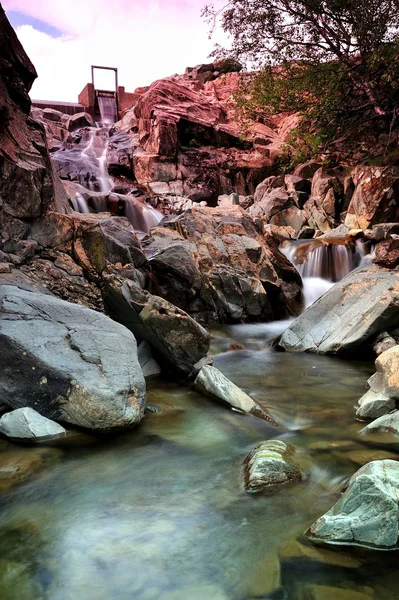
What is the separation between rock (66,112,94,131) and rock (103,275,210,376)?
30.1 meters

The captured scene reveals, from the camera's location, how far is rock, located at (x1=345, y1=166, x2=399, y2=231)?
16.6 metres

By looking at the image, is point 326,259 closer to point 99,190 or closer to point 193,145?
point 99,190

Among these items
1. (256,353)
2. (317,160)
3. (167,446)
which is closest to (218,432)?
(167,446)

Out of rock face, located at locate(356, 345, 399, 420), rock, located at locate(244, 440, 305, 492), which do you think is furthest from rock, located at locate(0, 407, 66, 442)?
rock face, located at locate(356, 345, 399, 420)

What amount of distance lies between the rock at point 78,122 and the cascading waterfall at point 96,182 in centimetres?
217

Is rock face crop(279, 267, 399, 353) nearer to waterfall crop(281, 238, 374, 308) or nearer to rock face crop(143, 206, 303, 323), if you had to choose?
rock face crop(143, 206, 303, 323)

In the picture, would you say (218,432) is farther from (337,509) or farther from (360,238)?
(360,238)

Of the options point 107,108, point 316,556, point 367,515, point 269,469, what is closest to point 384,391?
point 269,469

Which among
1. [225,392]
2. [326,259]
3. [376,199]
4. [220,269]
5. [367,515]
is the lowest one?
[225,392]

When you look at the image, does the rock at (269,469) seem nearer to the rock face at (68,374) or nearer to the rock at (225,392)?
the rock at (225,392)

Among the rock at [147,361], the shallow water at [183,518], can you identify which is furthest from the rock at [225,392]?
the rock at [147,361]

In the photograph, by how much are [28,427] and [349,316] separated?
608 cm

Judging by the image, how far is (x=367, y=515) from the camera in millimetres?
2623

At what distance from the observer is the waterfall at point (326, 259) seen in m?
13.3
